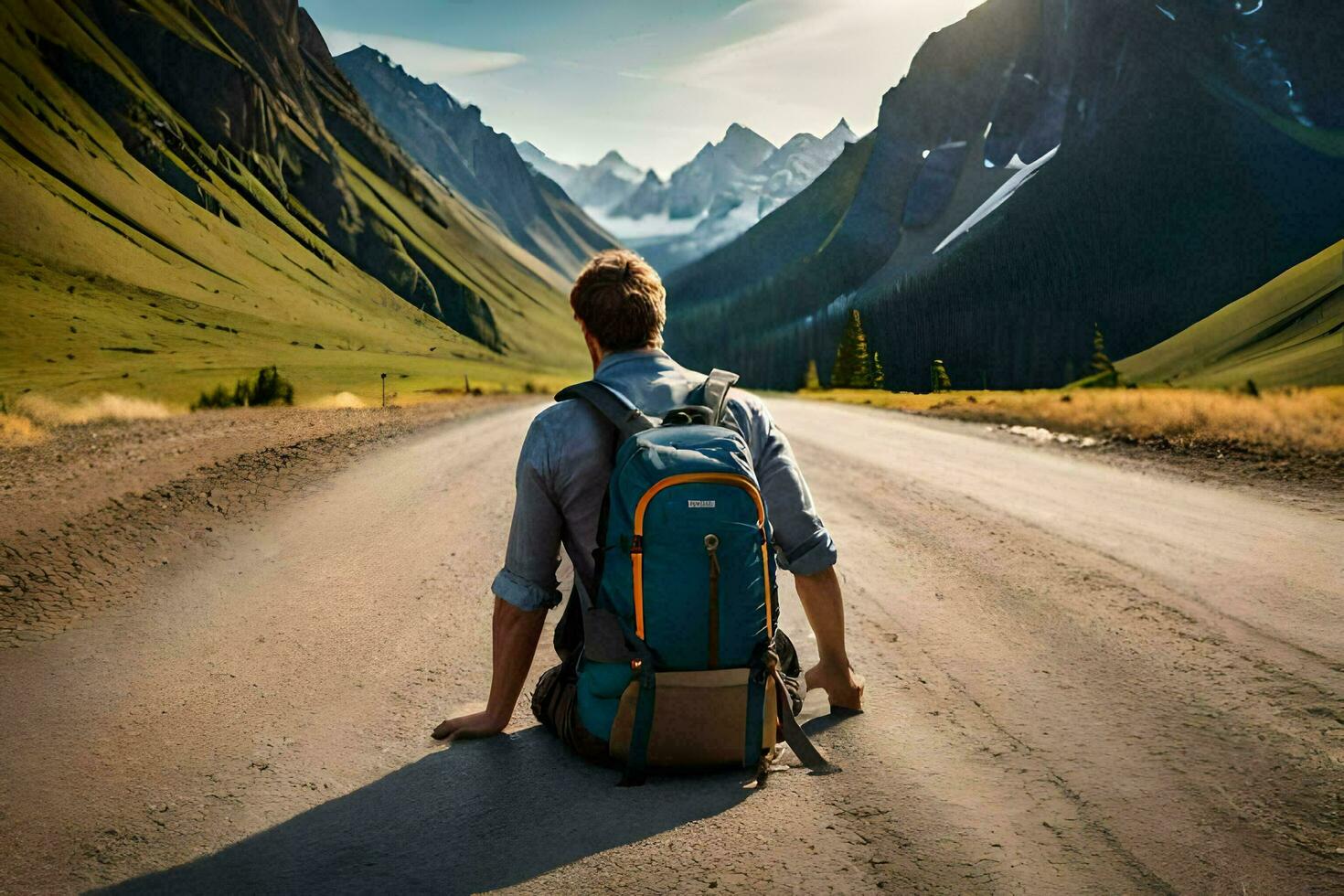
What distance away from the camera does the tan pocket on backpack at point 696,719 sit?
3.05 m

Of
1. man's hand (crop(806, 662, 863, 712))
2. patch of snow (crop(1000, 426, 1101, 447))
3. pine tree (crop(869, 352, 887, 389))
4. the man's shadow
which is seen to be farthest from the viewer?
pine tree (crop(869, 352, 887, 389))

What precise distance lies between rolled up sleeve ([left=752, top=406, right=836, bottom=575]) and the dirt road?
2.89 feet

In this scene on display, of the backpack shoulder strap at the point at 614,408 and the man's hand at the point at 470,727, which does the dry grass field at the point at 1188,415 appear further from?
the man's hand at the point at 470,727

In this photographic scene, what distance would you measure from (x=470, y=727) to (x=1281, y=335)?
20394 millimetres

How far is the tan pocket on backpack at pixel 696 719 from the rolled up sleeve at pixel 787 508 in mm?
593

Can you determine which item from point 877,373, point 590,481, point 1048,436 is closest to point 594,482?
point 590,481

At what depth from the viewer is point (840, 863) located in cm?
272

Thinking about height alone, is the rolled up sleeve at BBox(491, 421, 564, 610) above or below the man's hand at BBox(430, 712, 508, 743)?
above

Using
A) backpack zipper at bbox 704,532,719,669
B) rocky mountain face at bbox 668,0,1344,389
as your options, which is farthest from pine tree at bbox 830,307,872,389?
backpack zipper at bbox 704,532,719,669

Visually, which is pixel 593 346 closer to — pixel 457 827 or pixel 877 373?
pixel 457 827

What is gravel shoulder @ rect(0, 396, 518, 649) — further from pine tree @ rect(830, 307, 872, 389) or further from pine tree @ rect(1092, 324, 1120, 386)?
pine tree @ rect(1092, 324, 1120, 386)

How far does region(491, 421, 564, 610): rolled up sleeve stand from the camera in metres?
3.24

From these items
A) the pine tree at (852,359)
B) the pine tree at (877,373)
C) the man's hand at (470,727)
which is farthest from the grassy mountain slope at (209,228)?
the man's hand at (470,727)

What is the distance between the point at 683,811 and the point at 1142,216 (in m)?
59.1
